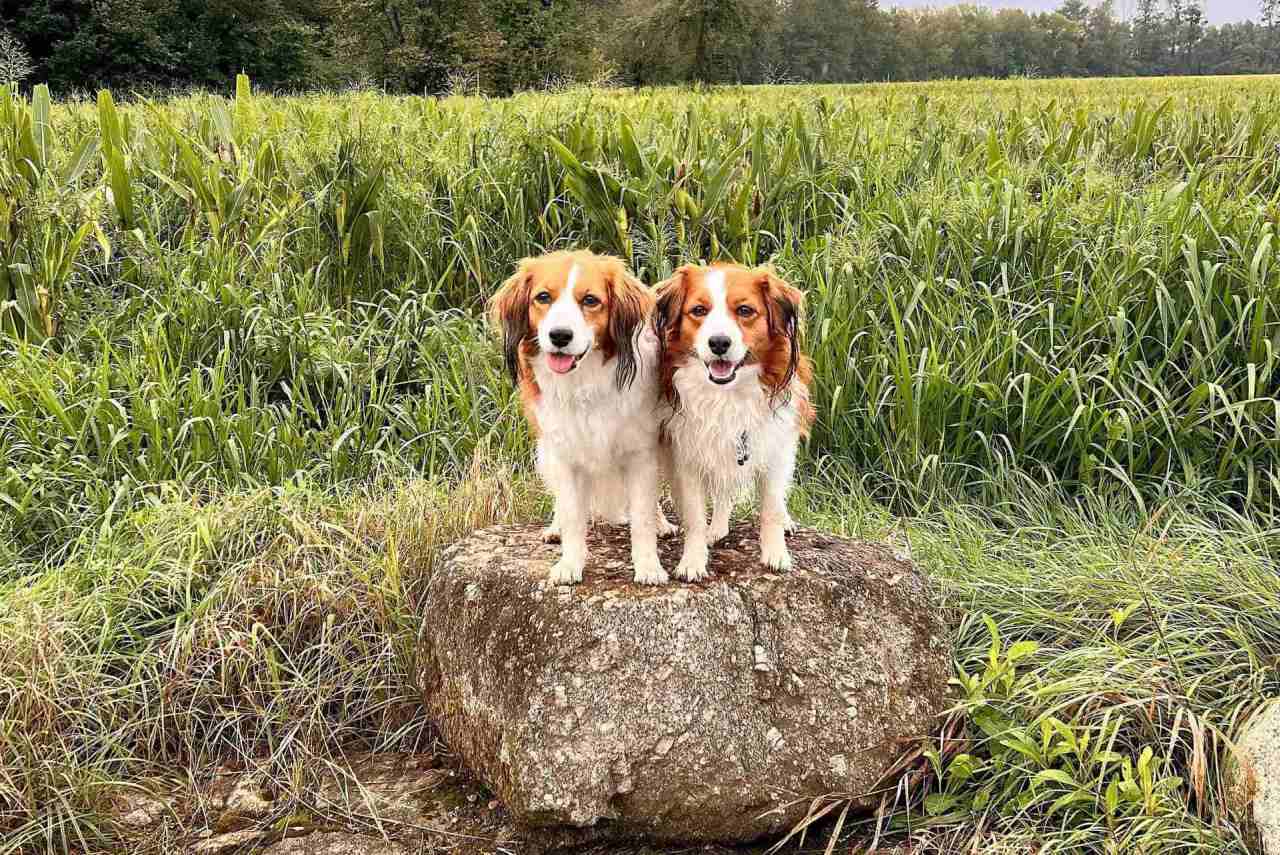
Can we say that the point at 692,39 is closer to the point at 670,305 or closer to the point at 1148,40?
the point at 670,305

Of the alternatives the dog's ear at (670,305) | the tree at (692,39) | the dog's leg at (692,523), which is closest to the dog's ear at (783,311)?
the dog's ear at (670,305)

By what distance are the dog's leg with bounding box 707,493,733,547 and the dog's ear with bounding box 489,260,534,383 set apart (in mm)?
726

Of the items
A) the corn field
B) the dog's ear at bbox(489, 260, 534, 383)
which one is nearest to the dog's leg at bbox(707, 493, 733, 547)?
the dog's ear at bbox(489, 260, 534, 383)

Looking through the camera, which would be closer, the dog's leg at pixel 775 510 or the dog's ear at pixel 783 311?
the dog's ear at pixel 783 311

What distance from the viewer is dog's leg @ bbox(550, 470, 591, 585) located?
2.54m

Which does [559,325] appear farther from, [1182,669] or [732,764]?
[1182,669]

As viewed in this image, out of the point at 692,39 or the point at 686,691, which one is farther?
the point at 692,39

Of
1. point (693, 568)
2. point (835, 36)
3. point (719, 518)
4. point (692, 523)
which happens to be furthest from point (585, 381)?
point (835, 36)

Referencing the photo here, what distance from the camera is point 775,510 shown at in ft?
8.86

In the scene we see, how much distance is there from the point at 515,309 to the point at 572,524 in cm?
62

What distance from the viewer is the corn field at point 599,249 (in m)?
4.00

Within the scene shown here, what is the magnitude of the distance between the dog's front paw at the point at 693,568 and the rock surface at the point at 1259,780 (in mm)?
1350

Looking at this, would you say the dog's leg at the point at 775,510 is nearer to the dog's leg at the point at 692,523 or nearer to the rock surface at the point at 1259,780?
the dog's leg at the point at 692,523

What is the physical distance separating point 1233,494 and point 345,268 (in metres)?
4.40
